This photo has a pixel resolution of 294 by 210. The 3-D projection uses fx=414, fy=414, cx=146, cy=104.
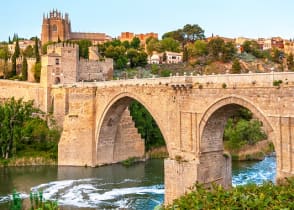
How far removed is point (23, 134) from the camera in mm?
28797

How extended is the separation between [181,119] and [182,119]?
0.06 meters

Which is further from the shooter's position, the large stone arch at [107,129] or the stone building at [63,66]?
the stone building at [63,66]

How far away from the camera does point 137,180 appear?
2434cm

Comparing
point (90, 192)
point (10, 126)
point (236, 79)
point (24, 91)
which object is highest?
point (24, 91)

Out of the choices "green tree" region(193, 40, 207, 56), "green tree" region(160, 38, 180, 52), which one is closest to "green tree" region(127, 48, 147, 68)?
"green tree" region(193, 40, 207, 56)

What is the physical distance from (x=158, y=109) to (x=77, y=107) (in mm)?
9416

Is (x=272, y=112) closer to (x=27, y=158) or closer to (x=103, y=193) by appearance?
(x=103, y=193)

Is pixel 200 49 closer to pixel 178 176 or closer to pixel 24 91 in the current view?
pixel 24 91

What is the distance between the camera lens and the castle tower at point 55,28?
59562 millimetres

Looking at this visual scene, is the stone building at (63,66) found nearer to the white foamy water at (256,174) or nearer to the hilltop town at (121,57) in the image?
the hilltop town at (121,57)

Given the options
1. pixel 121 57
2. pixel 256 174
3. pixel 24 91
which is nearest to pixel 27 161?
pixel 24 91

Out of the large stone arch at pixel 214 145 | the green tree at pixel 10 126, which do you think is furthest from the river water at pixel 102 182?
the large stone arch at pixel 214 145

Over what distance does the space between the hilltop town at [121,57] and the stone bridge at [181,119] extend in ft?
14.6

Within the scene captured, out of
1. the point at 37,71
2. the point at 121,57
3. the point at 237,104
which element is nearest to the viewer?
the point at 237,104
